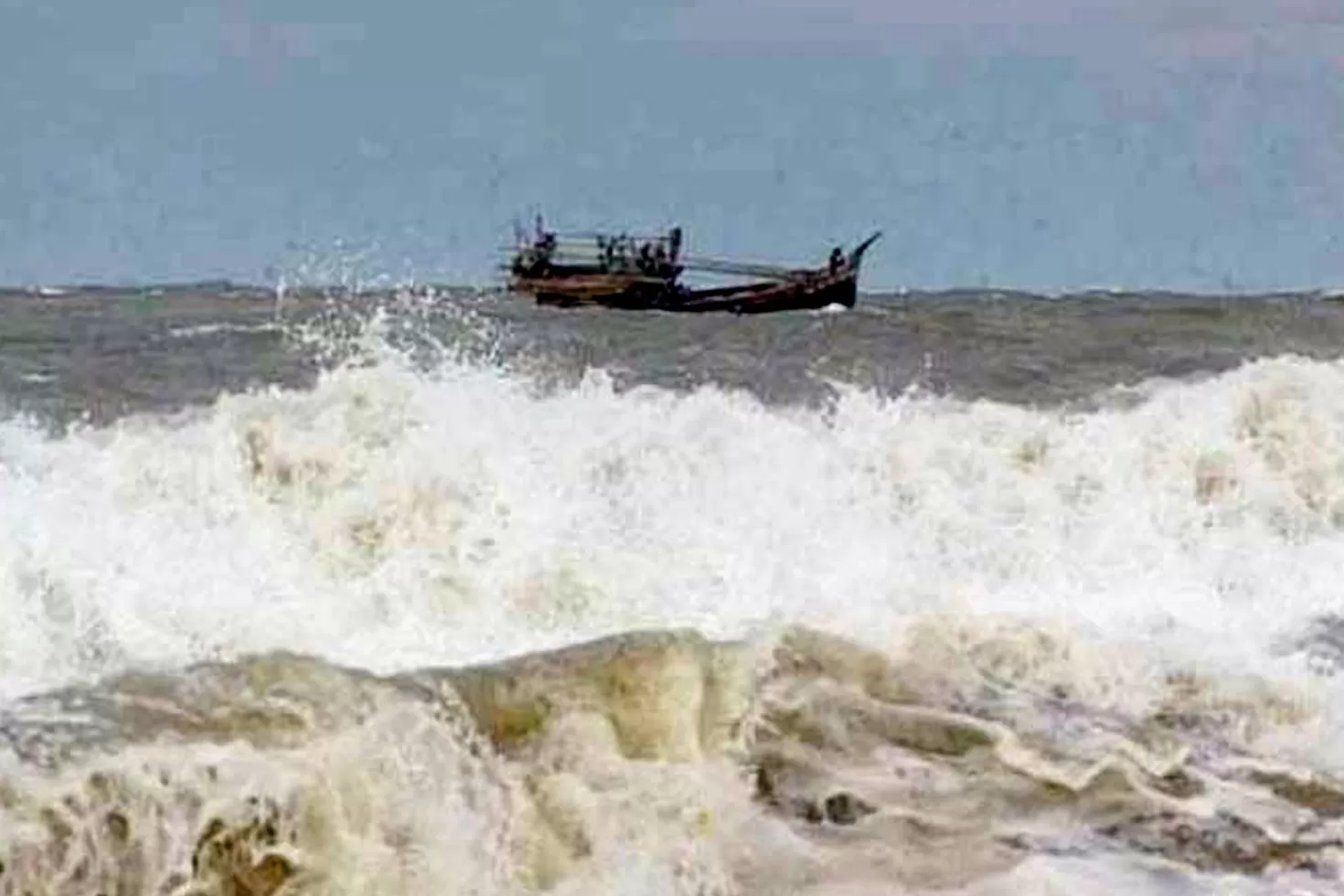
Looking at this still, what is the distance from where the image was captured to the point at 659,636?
27.3ft

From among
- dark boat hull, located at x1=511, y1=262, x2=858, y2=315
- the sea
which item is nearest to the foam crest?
the sea

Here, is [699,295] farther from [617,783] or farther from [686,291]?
[617,783]

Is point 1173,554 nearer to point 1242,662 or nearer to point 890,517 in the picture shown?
point 890,517

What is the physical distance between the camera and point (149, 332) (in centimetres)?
2816

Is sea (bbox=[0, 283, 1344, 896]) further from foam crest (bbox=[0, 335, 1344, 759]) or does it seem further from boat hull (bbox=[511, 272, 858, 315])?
boat hull (bbox=[511, 272, 858, 315])

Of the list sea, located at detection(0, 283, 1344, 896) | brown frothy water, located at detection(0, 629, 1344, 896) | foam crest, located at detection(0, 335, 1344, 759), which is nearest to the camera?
brown frothy water, located at detection(0, 629, 1344, 896)

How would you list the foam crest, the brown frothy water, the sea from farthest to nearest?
1. the foam crest
2. the sea
3. the brown frothy water

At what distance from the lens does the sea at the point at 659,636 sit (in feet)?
22.4

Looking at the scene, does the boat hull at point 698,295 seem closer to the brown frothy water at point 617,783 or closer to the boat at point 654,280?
the boat at point 654,280

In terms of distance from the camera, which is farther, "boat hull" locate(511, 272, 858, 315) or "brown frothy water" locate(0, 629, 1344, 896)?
"boat hull" locate(511, 272, 858, 315)

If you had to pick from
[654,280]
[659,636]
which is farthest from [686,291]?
[659,636]

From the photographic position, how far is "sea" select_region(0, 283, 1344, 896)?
269 inches


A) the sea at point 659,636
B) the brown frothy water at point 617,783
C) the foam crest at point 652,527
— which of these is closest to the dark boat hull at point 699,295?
the sea at point 659,636

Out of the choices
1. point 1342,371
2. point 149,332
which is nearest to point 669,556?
point 1342,371
